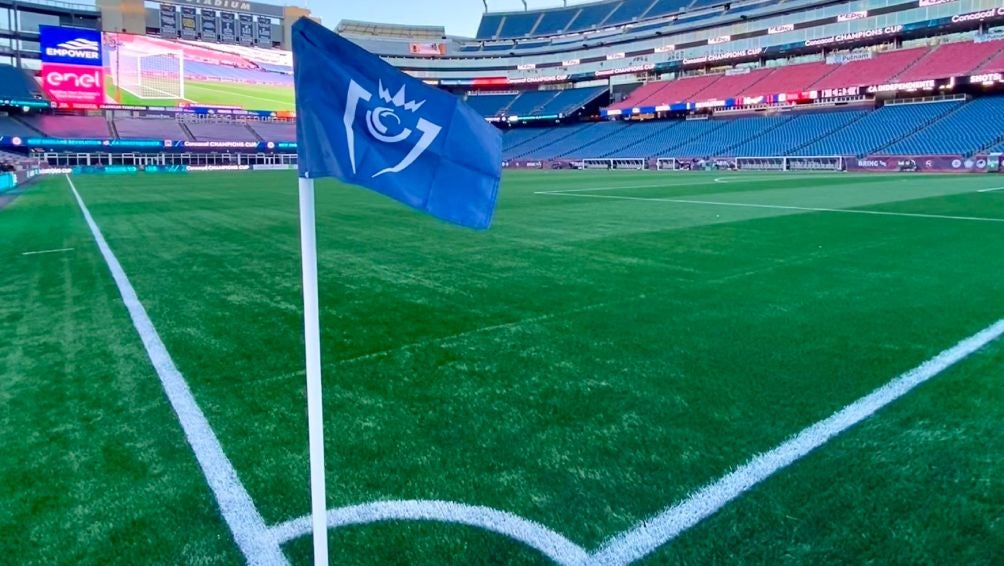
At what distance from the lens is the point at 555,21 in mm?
86062

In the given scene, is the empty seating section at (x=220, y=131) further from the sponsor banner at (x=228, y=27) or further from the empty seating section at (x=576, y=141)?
the empty seating section at (x=576, y=141)

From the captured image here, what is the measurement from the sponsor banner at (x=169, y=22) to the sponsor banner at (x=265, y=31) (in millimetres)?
6547

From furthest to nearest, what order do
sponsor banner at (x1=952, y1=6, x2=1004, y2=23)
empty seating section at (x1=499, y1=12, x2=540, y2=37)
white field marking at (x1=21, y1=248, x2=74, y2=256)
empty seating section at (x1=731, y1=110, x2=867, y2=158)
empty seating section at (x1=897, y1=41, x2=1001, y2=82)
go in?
1. empty seating section at (x1=499, y1=12, x2=540, y2=37)
2. empty seating section at (x1=731, y1=110, x2=867, y2=158)
3. sponsor banner at (x1=952, y1=6, x2=1004, y2=23)
4. empty seating section at (x1=897, y1=41, x2=1001, y2=82)
5. white field marking at (x1=21, y1=248, x2=74, y2=256)

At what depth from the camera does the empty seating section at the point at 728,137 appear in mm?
48969

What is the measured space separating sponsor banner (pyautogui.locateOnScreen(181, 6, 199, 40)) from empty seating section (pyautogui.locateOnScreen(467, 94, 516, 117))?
1355 inches

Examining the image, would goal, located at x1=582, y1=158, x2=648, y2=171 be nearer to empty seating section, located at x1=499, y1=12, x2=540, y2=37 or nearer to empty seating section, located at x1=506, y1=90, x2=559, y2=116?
empty seating section, located at x1=506, y1=90, x2=559, y2=116

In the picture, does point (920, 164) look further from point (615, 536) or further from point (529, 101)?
point (529, 101)

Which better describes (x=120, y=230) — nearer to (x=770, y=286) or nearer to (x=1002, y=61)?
(x=770, y=286)

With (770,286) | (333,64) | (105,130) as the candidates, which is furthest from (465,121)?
(105,130)

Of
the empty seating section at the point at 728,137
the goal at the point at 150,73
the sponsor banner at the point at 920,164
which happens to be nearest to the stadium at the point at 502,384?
the sponsor banner at the point at 920,164

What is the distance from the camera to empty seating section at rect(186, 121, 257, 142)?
2397 inches

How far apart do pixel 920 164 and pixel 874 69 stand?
745 inches

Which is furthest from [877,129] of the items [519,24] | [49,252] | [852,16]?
[519,24]

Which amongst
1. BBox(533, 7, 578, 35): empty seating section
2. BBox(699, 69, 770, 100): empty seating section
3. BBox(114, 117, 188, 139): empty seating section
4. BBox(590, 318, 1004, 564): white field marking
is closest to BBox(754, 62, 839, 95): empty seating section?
BBox(699, 69, 770, 100): empty seating section
